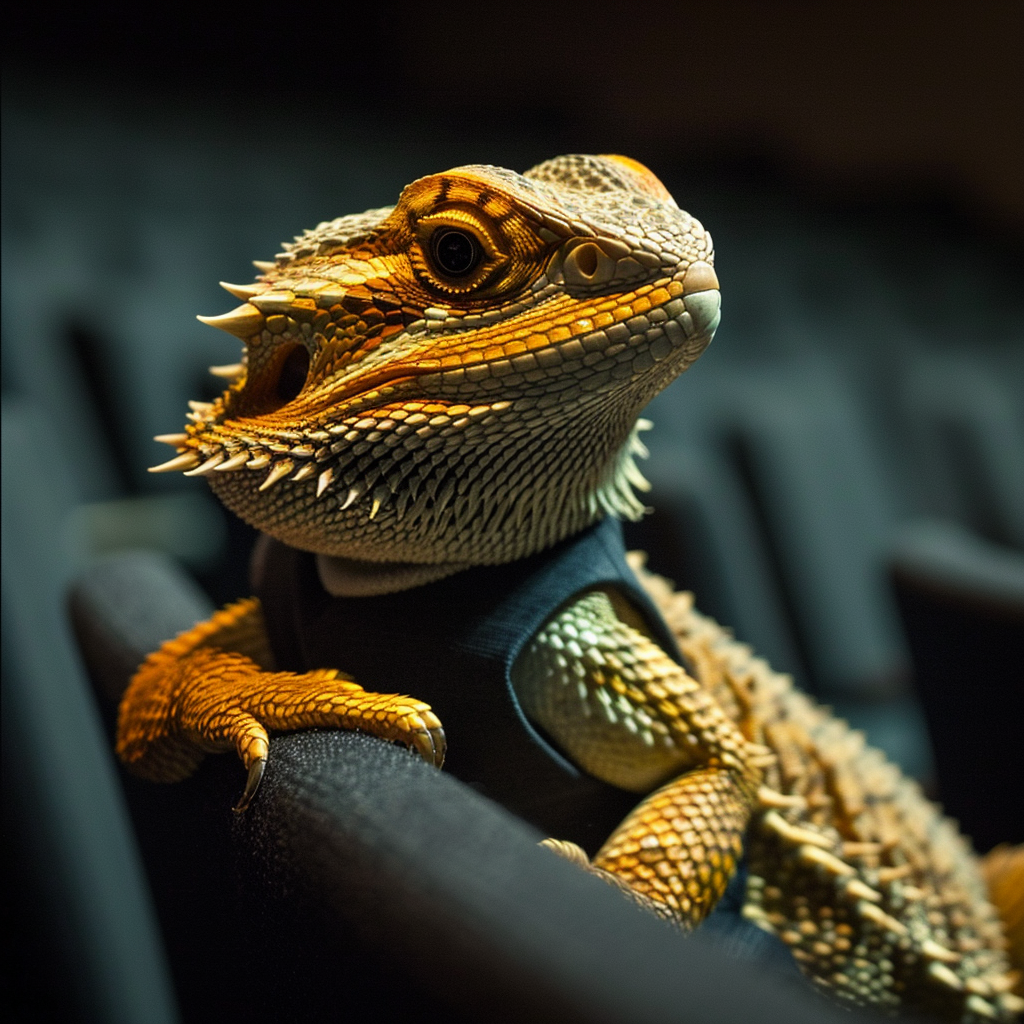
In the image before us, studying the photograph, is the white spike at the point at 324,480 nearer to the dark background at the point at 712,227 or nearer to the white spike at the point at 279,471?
the white spike at the point at 279,471

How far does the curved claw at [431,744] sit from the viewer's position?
2.50 feet

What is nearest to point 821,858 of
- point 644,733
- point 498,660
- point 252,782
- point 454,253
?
point 644,733

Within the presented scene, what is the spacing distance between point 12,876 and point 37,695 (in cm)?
23

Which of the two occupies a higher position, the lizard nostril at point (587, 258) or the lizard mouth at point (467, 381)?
the lizard nostril at point (587, 258)

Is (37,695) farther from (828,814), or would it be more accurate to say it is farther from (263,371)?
(828,814)

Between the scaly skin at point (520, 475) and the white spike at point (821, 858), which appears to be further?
the white spike at point (821, 858)

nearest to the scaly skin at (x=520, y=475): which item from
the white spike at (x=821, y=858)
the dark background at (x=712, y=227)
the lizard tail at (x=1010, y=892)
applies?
the white spike at (x=821, y=858)

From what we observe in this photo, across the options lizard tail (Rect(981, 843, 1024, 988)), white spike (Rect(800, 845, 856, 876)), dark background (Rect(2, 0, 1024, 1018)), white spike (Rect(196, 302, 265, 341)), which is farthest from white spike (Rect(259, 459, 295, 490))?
lizard tail (Rect(981, 843, 1024, 988))

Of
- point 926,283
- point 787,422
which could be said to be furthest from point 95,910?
point 926,283

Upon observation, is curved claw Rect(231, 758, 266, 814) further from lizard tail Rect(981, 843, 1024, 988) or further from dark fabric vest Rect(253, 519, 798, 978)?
lizard tail Rect(981, 843, 1024, 988)

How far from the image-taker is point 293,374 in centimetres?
88

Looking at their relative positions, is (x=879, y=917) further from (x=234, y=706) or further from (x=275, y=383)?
(x=275, y=383)

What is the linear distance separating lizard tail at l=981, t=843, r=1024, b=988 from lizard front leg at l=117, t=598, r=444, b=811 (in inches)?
31.5

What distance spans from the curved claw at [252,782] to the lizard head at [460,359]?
19cm
